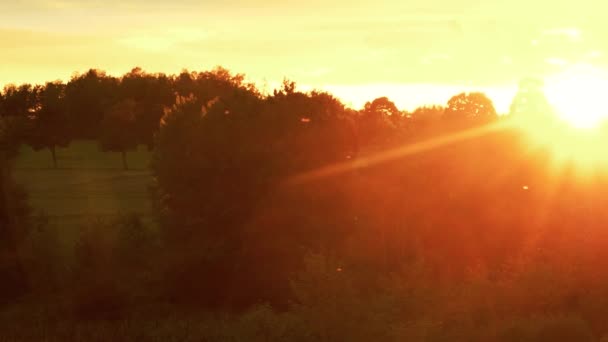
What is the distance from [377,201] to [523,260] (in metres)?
17.4

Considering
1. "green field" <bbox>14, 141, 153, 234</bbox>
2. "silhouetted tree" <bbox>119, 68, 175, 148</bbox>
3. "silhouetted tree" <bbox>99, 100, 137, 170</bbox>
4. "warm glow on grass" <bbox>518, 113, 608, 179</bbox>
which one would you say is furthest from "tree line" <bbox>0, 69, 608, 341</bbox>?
"silhouetted tree" <bbox>119, 68, 175, 148</bbox>

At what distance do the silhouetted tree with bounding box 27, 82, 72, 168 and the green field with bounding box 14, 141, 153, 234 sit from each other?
7.42ft

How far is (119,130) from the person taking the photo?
8856 cm

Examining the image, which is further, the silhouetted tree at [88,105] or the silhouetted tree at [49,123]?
the silhouetted tree at [88,105]

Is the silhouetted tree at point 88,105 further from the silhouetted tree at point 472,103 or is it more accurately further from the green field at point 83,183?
the silhouetted tree at point 472,103

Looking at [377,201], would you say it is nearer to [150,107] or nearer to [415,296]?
[415,296]

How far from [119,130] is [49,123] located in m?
9.82

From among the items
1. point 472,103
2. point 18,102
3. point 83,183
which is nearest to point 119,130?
point 83,183

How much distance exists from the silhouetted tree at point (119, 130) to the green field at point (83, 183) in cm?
213

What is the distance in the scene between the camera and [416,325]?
18250 mm

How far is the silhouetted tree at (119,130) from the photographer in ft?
289

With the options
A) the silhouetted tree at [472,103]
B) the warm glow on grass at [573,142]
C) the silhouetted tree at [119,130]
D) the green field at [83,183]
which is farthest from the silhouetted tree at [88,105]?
the warm glow on grass at [573,142]

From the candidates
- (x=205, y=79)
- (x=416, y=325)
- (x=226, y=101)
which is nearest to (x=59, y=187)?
(x=226, y=101)

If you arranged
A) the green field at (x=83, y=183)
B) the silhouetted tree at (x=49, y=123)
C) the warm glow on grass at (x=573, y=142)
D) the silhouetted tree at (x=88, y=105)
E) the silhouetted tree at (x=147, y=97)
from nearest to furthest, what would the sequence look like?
the warm glow on grass at (x=573, y=142), the green field at (x=83, y=183), the silhouetted tree at (x=49, y=123), the silhouetted tree at (x=147, y=97), the silhouetted tree at (x=88, y=105)
